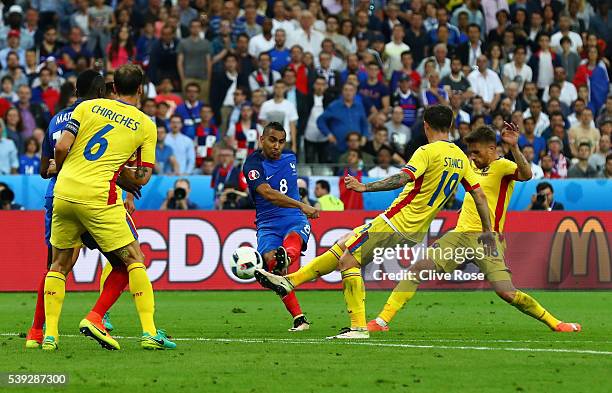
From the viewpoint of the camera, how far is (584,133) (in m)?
25.4

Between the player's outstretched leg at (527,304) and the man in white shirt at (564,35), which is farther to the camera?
the man in white shirt at (564,35)

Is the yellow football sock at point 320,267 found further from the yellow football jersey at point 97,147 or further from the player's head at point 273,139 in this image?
the yellow football jersey at point 97,147

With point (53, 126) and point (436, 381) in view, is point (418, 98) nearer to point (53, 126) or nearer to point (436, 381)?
point (53, 126)

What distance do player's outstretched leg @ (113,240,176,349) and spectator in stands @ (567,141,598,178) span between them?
46.2 ft

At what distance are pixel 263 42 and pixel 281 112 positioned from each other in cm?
246

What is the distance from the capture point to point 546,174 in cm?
2373

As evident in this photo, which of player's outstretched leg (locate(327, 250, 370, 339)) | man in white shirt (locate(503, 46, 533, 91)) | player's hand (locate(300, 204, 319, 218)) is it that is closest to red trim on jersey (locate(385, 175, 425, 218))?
player's outstretched leg (locate(327, 250, 370, 339))

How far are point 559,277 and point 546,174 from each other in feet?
10.2

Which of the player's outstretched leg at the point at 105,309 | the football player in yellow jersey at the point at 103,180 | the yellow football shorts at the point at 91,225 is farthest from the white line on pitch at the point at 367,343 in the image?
the yellow football shorts at the point at 91,225

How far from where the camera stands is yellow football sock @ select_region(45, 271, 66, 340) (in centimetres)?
1109

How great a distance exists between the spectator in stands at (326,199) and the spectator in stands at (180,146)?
2.73 metres

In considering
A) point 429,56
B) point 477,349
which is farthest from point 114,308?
point 429,56

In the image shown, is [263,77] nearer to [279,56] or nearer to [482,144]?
[279,56]

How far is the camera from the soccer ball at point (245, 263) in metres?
13.0
